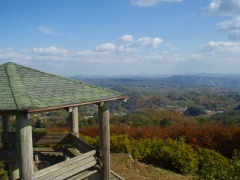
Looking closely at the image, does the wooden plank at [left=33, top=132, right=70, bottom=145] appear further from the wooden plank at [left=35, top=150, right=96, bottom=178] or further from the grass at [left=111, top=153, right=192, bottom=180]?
the grass at [left=111, top=153, right=192, bottom=180]

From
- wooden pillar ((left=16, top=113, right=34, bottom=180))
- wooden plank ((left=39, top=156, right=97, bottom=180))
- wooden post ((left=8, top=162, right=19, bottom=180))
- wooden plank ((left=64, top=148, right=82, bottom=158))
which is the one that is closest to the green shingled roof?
wooden pillar ((left=16, top=113, right=34, bottom=180))

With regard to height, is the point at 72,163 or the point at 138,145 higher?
the point at 72,163

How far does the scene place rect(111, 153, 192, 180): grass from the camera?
42.1 feet

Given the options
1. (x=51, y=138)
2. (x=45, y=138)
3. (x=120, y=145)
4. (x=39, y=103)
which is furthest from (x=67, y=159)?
(x=120, y=145)

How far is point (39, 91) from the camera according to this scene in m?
7.79

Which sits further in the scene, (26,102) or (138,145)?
(138,145)

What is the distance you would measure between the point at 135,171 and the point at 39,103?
7336 millimetres

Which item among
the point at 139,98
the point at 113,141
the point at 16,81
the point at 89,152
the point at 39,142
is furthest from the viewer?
the point at 139,98

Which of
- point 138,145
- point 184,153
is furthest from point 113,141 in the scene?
point 184,153

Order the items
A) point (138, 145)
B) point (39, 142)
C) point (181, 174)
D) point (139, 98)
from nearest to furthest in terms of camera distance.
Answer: point (39, 142)
point (181, 174)
point (138, 145)
point (139, 98)

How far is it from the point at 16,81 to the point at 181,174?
9.93 m

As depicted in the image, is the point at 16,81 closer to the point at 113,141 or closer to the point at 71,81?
the point at 71,81

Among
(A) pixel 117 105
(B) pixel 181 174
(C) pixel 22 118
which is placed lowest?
(A) pixel 117 105

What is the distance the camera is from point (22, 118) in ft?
22.4
